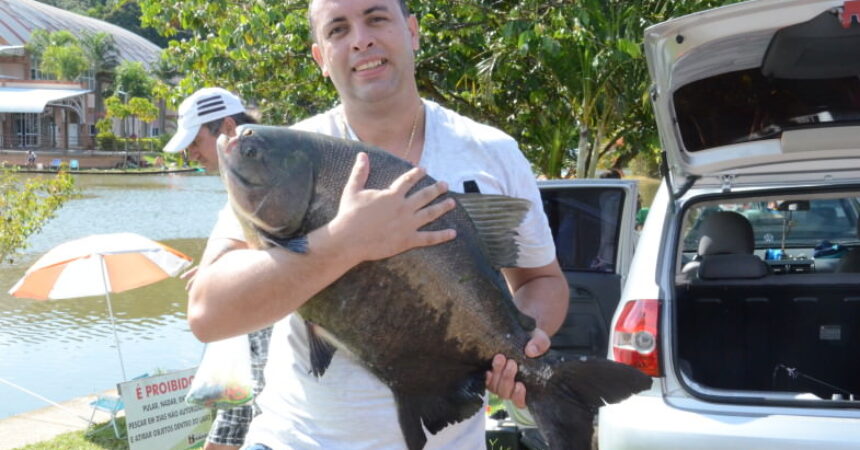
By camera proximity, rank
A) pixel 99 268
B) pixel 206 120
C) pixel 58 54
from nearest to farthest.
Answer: pixel 206 120
pixel 99 268
pixel 58 54

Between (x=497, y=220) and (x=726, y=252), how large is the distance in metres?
3.36

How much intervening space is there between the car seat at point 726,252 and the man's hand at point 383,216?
10.7 feet

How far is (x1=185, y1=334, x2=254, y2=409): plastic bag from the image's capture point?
4.03 metres

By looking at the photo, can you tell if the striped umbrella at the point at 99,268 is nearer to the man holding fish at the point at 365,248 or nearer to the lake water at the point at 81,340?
the lake water at the point at 81,340

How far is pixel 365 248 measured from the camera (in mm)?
1600

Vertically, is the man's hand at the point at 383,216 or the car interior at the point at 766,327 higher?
the man's hand at the point at 383,216

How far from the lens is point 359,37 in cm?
191

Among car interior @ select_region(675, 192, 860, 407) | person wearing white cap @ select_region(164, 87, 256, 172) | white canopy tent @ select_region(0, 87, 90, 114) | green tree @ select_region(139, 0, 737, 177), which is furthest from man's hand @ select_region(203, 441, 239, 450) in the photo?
white canopy tent @ select_region(0, 87, 90, 114)

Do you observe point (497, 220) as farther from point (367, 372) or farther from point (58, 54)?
point (58, 54)

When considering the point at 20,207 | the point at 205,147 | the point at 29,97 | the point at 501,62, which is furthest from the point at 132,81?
the point at 205,147

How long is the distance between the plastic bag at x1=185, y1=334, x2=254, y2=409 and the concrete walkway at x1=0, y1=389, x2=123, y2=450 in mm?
3408

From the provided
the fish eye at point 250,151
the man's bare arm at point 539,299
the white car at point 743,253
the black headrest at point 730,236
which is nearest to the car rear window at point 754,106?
the white car at point 743,253

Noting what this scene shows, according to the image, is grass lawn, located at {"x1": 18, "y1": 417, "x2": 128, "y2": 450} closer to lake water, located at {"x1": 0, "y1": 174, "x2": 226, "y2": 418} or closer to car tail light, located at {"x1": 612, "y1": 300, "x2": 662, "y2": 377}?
lake water, located at {"x1": 0, "y1": 174, "x2": 226, "y2": 418}

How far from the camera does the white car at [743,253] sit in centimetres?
325
